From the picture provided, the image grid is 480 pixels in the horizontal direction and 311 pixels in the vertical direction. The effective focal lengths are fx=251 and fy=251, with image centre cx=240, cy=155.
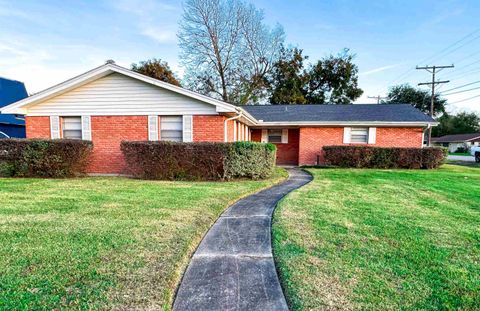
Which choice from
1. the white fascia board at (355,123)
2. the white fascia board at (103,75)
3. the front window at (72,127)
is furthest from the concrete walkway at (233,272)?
the white fascia board at (355,123)

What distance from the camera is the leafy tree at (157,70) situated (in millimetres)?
27500

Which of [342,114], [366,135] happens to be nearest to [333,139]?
[366,135]

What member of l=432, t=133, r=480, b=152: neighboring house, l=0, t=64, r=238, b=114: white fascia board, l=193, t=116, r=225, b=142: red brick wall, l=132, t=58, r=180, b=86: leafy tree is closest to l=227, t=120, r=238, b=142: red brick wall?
l=193, t=116, r=225, b=142: red brick wall

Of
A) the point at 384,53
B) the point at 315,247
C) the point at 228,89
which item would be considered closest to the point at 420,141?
the point at 384,53

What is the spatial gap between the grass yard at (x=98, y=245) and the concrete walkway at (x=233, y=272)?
0.16m

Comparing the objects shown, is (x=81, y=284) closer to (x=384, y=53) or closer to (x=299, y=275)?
(x=299, y=275)

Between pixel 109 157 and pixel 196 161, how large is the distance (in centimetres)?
400

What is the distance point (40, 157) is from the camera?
8.66 m

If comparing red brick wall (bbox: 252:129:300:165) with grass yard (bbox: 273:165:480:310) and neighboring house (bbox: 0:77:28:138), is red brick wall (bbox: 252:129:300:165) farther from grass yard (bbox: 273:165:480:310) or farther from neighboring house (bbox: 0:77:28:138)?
neighboring house (bbox: 0:77:28:138)

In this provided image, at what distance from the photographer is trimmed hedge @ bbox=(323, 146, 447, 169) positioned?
12.4 m

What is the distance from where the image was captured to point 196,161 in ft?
27.9

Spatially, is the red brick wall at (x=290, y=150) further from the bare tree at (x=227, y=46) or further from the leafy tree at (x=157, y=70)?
the leafy tree at (x=157, y=70)

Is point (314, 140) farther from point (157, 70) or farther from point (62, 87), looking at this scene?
point (157, 70)

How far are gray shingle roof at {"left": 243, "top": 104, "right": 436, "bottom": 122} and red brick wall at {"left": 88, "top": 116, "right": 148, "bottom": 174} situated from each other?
7.44 m
